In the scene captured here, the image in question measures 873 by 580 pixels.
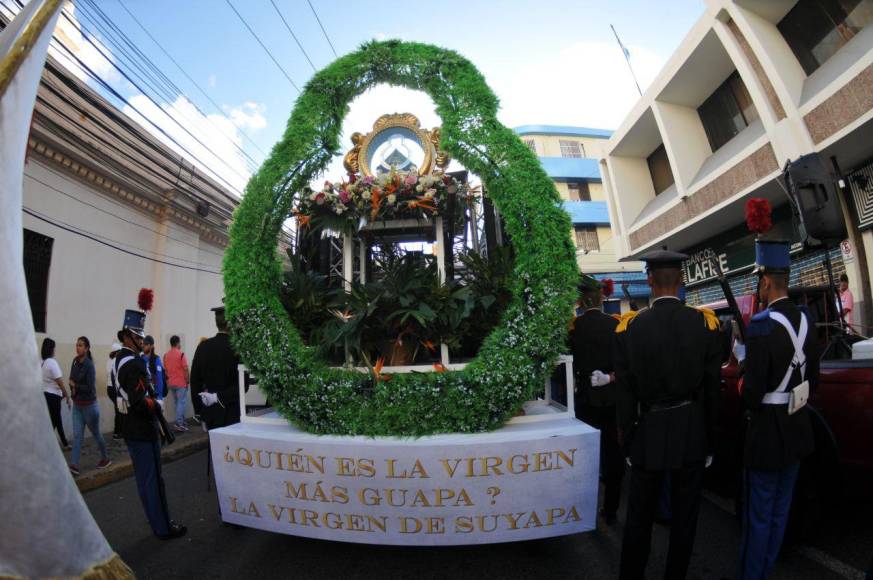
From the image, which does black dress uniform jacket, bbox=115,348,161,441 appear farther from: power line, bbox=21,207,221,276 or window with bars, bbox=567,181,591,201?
window with bars, bbox=567,181,591,201

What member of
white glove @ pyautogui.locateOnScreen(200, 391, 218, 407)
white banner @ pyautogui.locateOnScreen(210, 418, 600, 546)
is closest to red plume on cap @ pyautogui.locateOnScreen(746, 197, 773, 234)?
white banner @ pyautogui.locateOnScreen(210, 418, 600, 546)

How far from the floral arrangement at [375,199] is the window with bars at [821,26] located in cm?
929

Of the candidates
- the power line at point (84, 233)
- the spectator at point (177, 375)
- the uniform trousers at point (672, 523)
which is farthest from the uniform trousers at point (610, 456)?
the spectator at point (177, 375)

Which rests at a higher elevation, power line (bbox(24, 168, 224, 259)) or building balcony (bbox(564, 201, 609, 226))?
building balcony (bbox(564, 201, 609, 226))

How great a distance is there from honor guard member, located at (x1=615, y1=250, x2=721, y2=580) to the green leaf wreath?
1.60ft

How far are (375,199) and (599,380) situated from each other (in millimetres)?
2306

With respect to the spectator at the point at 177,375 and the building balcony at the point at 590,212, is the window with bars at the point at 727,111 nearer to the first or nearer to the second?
the building balcony at the point at 590,212

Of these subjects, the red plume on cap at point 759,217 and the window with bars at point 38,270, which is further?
the window with bars at point 38,270

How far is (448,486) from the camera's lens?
7.73ft

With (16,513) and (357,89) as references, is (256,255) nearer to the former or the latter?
(357,89)

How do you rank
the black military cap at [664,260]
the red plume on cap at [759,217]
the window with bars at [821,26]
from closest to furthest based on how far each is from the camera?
1. the black military cap at [664,260]
2. the red plume on cap at [759,217]
3. the window with bars at [821,26]

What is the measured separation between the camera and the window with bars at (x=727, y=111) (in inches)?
419

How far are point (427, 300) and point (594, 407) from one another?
1.77m

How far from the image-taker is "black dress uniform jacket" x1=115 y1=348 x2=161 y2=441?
11.6 ft
